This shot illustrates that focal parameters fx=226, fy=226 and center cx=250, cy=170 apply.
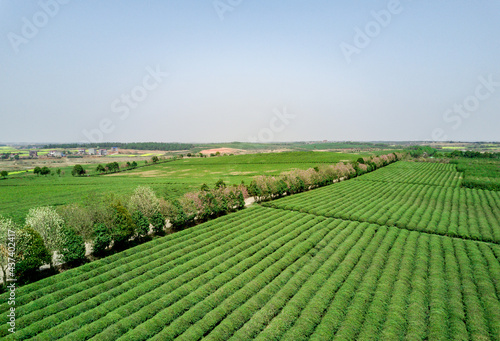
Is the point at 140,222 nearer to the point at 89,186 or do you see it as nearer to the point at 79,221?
the point at 79,221

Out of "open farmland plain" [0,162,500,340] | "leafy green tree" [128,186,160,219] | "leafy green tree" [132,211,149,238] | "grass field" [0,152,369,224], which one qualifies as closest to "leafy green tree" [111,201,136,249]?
"leafy green tree" [132,211,149,238]

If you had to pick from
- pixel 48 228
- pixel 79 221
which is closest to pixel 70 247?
pixel 48 228

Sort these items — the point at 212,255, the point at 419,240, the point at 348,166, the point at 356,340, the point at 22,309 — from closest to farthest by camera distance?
the point at 356,340, the point at 22,309, the point at 212,255, the point at 419,240, the point at 348,166

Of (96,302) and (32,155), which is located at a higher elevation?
(32,155)

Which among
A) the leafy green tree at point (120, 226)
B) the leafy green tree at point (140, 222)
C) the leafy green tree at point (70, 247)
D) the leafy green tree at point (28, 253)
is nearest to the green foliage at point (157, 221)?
the leafy green tree at point (140, 222)

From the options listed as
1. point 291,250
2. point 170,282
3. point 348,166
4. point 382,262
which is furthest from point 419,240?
point 348,166

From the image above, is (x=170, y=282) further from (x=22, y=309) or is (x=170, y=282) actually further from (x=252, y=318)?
(x=22, y=309)

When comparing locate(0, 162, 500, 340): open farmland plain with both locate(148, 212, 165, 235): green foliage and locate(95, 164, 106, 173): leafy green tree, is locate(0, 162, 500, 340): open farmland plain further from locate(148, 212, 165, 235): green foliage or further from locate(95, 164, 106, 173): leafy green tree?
locate(95, 164, 106, 173): leafy green tree
